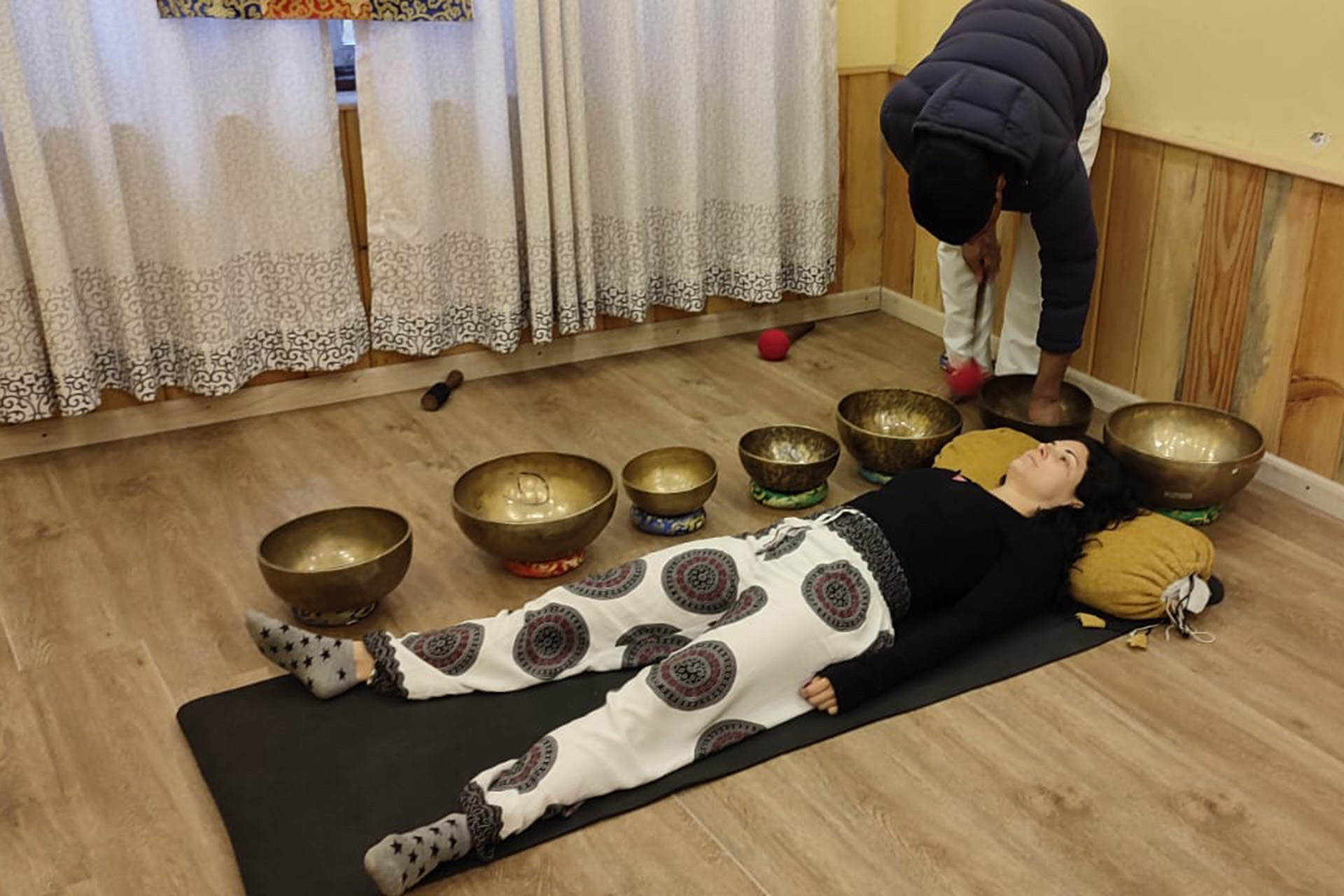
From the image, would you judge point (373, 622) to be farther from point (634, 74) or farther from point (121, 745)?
point (634, 74)

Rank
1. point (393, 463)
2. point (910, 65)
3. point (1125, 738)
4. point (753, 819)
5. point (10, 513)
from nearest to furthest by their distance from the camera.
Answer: point (753, 819) < point (1125, 738) < point (10, 513) < point (393, 463) < point (910, 65)

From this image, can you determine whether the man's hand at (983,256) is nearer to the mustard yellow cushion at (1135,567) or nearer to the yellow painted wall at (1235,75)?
the yellow painted wall at (1235,75)

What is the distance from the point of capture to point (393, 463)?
119 inches

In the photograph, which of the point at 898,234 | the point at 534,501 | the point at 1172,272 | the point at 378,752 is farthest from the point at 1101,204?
the point at 378,752

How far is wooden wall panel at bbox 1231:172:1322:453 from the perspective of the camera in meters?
2.70

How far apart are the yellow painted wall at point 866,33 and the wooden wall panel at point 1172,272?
1.03m

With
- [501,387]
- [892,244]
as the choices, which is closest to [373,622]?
[501,387]

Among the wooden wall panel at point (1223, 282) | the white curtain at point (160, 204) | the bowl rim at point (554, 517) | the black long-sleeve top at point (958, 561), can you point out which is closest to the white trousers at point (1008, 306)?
the wooden wall panel at point (1223, 282)

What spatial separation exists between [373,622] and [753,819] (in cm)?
84

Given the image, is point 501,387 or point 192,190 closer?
point 192,190

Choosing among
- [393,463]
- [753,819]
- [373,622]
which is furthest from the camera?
[393,463]

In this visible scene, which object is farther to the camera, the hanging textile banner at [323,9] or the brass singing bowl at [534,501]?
the hanging textile banner at [323,9]

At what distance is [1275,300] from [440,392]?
74.9 inches

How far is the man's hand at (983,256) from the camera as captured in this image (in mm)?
3166
